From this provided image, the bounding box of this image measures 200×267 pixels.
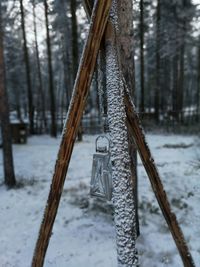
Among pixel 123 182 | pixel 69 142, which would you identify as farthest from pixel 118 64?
pixel 123 182

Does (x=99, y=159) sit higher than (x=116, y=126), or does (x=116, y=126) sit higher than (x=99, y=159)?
(x=116, y=126)

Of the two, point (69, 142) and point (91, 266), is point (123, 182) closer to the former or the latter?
point (69, 142)

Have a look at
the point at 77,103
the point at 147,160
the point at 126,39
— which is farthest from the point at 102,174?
the point at 126,39

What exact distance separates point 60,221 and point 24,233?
0.70 meters

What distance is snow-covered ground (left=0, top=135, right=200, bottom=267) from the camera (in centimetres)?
451

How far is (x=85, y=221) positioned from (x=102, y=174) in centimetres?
226

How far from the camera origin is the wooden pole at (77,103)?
3.31 metres

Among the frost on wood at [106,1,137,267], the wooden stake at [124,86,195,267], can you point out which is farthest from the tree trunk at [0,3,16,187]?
the wooden stake at [124,86,195,267]

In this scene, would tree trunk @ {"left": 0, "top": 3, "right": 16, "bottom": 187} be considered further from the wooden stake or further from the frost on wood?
the wooden stake

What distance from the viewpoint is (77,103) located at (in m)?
3.44

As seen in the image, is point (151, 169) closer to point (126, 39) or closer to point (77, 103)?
point (77, 103)

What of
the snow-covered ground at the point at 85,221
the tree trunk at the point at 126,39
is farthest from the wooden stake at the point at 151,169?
the tree trunk at the point at 126,39

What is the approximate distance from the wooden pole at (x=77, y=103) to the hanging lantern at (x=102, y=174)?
0.43m

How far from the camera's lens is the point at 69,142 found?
11.4 ft
